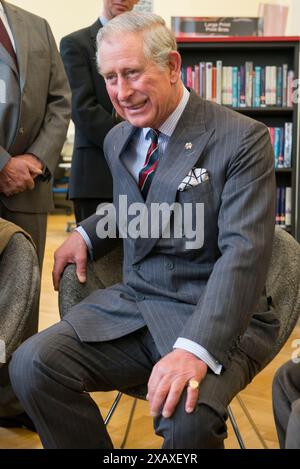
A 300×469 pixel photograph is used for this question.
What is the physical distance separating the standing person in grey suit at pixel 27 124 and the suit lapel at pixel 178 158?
Result: 74 cm

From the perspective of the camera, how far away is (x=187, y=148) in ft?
6.02

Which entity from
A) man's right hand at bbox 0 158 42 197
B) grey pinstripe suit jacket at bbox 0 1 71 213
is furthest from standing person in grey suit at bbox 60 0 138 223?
man's right hand at bbox 0 158 42 197

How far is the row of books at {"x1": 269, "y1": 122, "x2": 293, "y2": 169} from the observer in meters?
4.40

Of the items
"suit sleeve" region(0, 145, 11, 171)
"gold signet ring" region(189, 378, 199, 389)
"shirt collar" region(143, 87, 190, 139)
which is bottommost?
"gold signet ring" region(189, 378, 199, 389)

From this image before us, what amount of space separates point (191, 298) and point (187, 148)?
1.24 ft

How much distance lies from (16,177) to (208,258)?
903mm

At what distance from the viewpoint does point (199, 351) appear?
61.4 inches

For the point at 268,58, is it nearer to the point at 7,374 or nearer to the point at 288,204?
the point at 288,204

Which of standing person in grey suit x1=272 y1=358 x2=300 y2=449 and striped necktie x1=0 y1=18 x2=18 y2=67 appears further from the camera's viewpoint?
striped necktie x1=0 y1=18 x2=18 y2=67

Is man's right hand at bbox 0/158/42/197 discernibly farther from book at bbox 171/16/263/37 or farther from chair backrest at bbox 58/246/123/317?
book at bbox 171/16/263/37

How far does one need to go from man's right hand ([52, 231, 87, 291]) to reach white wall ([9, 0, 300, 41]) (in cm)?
503

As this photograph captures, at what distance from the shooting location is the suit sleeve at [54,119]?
2.55 m
